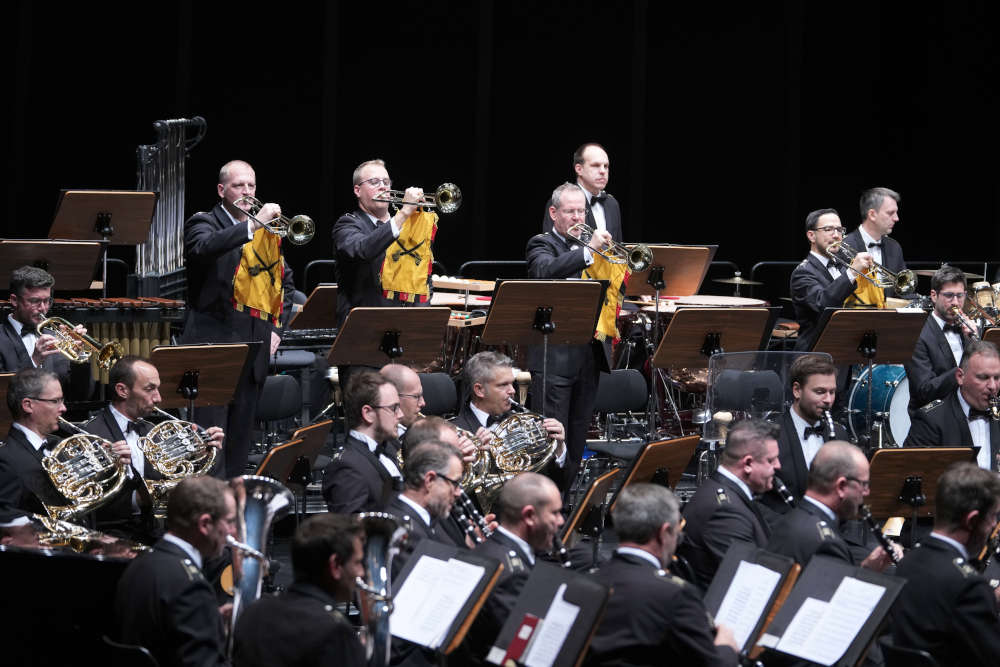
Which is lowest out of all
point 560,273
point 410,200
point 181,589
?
point 181,589

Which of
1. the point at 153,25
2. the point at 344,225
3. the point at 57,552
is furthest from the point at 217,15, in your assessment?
the point at 57,552

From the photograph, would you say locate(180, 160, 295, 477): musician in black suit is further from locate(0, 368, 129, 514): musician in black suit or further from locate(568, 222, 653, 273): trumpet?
locate(568, 222, 653, 273): trumpet

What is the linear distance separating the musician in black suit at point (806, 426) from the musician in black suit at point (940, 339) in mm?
1475

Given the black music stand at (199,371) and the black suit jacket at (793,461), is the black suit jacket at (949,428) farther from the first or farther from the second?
the black music stand at (199,371)

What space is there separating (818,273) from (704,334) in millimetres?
1371

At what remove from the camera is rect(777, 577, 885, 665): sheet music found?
440 centimetres

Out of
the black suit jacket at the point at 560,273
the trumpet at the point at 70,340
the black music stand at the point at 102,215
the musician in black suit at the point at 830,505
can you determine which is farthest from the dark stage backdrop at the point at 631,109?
the musician in black suit at the point at 830,505

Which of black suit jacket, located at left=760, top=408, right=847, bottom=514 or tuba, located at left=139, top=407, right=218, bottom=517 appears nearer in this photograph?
tuba, located at left=139, top=407, right=218, bottom=517

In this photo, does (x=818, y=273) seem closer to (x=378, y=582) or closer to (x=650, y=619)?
(x=650, y=619)

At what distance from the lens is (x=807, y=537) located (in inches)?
206

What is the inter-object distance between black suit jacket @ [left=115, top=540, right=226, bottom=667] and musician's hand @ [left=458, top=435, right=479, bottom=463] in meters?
1.66

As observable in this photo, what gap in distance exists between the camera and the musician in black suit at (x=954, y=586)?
461 cm

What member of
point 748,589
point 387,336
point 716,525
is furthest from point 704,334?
point 748,589

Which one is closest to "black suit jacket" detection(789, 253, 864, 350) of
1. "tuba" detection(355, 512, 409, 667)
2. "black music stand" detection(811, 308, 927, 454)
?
"black music stand" detection(811, 308, 927, 454)
